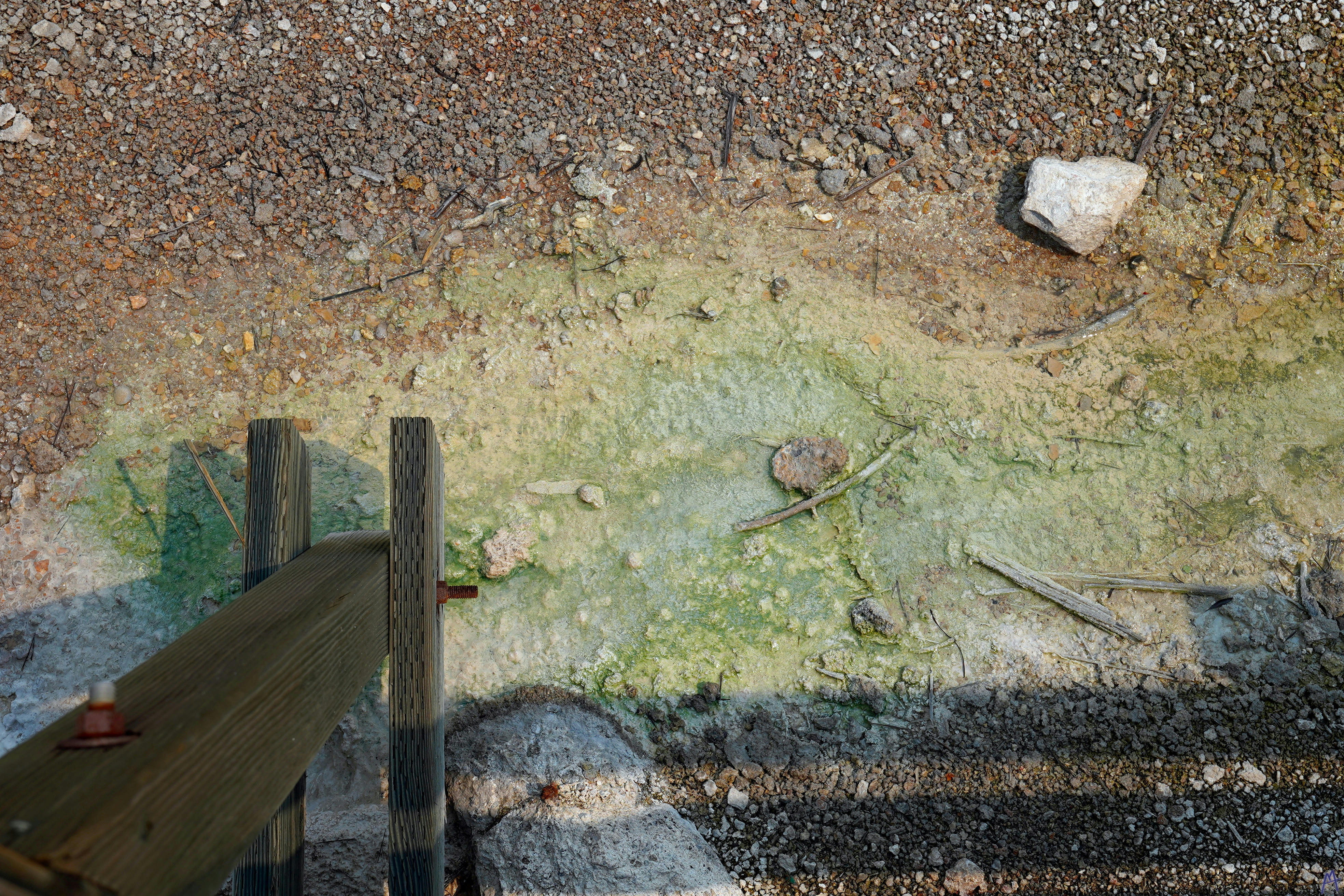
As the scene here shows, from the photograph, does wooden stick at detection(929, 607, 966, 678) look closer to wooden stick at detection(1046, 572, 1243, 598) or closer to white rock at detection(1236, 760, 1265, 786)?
wooden stick at detection(1046, 572, 1243, 598)

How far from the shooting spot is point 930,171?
3.59m

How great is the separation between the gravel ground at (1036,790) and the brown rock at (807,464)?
91cm

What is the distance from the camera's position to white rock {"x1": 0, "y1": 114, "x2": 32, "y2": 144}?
355cm

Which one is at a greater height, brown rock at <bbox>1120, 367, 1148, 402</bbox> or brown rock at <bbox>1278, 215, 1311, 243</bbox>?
brown rock at <bbox>1278, 215, 1311, 243</bbox>

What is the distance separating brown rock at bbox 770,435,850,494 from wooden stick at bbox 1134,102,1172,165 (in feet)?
6.24

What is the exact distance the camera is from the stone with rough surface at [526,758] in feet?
10.0

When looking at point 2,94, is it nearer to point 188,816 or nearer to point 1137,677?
point 188,816

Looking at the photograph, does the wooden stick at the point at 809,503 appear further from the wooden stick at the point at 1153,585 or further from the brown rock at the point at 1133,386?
the brown rock at the point at 1133,386

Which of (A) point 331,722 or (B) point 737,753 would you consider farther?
(B) point 737,753

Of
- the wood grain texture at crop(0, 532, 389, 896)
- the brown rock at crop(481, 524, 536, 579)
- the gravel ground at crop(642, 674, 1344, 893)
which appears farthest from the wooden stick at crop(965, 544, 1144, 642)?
the wood grain texture at crop(0, 532, 389, 896)

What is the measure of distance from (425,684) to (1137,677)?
274 cm

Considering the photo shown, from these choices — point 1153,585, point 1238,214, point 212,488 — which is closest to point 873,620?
point 1153,585

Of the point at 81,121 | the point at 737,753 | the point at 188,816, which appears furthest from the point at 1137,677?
the point at 81,121

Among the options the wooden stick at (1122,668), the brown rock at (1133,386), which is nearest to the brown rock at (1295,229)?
the brown rock at (1133,386)
